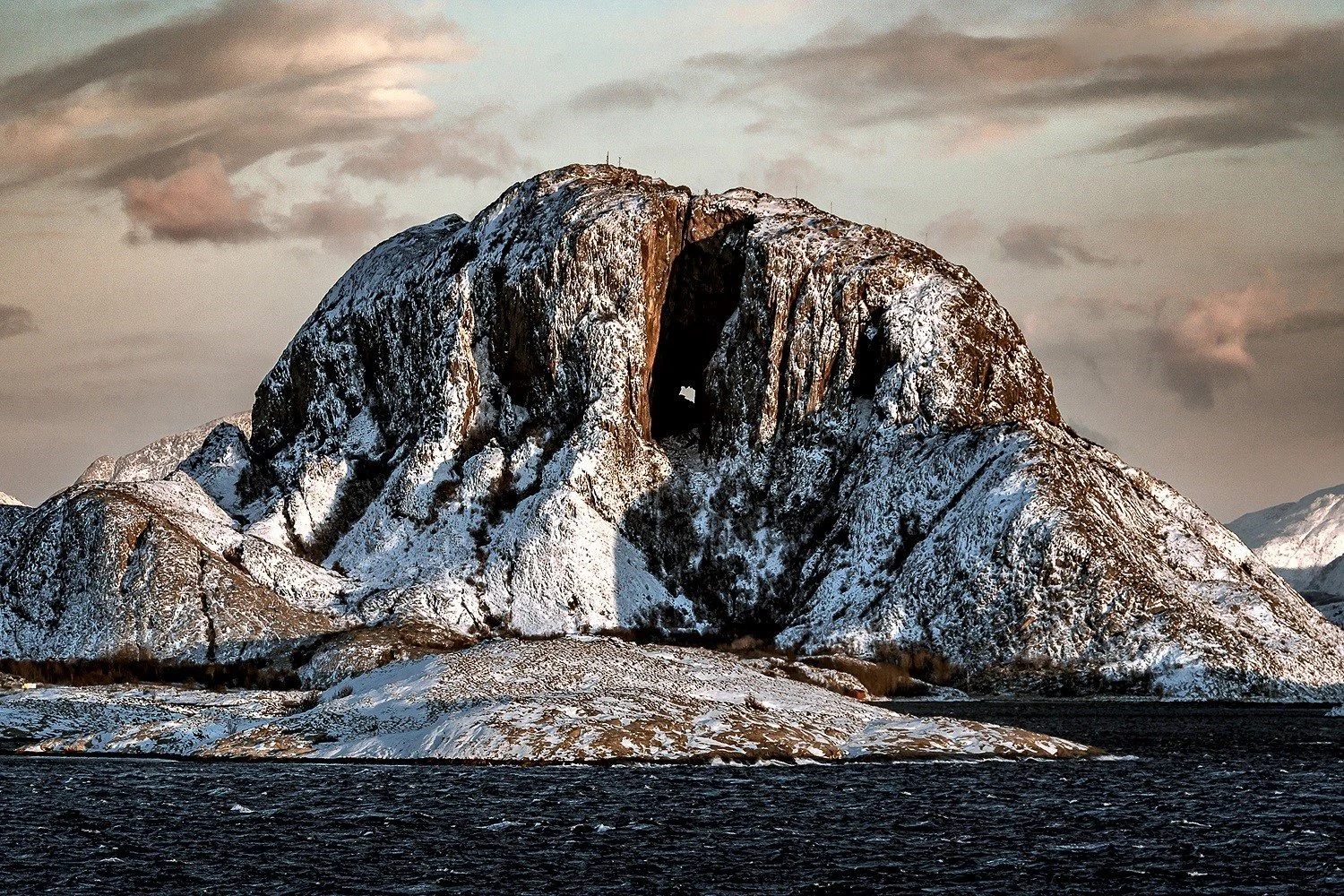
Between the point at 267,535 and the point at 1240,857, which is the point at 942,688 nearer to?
the point at 267,535

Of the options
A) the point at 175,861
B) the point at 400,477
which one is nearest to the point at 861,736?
the point at 175,861

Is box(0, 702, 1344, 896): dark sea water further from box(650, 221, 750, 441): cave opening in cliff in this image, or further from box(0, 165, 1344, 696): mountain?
box(650, 221, 750, 441): cave opening in cliff

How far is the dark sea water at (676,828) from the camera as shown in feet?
148

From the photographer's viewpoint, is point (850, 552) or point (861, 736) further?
point (850, 552)

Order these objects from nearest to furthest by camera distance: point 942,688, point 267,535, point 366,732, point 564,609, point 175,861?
point 175,861 → point 366,732 → point 942,688 → point 564,609 → point 267,535

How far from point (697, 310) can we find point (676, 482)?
19.9 meters

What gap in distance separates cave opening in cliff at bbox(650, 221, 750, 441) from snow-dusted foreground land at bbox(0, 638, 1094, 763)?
272ft

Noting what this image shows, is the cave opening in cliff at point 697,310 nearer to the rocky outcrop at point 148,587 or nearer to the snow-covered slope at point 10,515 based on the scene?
the rocky outcrop at point 148,587

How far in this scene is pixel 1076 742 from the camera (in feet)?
267

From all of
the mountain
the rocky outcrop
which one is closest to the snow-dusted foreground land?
the rocky outcrop

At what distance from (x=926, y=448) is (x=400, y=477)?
155ft

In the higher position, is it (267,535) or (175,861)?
(267,535)

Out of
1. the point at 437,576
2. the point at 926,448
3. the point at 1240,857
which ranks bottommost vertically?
the point at 1240,857

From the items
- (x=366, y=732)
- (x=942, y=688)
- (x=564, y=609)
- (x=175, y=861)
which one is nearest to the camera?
(x=175, y=861)
